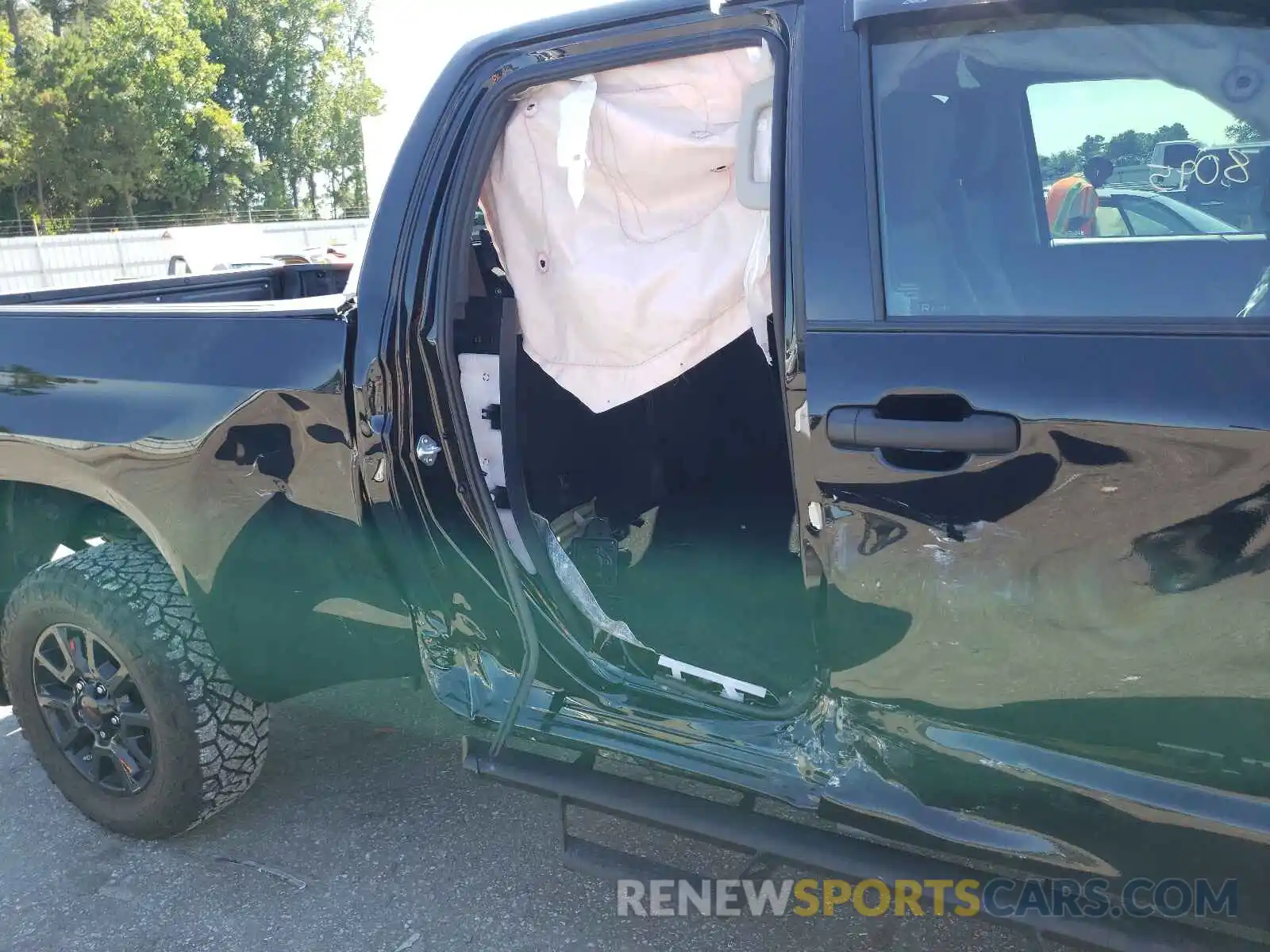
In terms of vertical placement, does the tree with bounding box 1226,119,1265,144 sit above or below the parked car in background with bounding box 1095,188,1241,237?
above

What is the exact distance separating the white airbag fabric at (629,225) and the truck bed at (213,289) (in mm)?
1841

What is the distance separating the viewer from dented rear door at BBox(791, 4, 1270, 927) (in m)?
1.57

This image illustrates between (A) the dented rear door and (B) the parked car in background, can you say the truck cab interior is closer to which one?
(A) the dented rear door

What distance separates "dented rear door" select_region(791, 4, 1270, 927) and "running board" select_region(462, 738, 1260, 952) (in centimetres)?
9

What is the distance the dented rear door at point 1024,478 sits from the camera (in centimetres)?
157

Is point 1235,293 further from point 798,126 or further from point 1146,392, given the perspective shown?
point 798,126

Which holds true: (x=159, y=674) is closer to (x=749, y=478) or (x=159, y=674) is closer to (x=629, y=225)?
(x=629, y=225)

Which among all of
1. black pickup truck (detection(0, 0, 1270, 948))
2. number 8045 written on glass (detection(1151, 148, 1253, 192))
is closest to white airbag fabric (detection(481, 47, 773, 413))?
black pickup truck (detection(0, 0, 1270, 948))

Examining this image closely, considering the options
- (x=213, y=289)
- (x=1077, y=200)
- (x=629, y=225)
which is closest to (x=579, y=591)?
(x=629, y=225)

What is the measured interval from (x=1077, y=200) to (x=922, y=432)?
61cm

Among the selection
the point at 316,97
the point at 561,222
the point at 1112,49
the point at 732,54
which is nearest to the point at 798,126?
the point at 732,54

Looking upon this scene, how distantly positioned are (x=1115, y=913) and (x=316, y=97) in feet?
183
